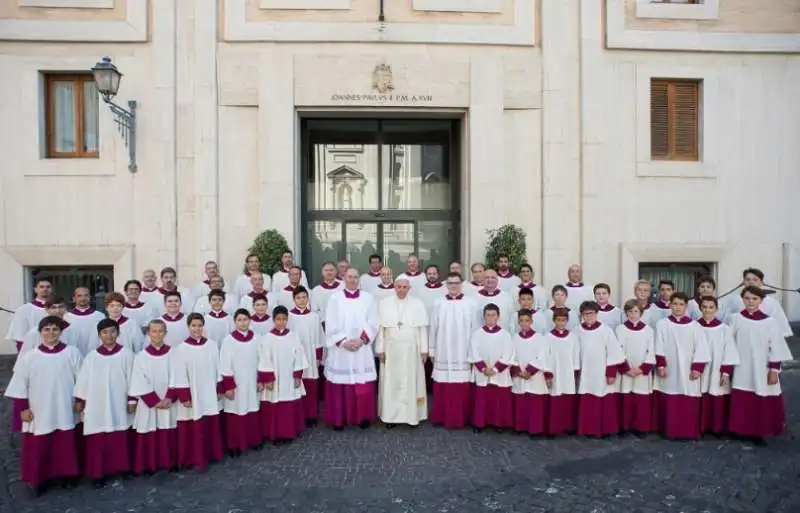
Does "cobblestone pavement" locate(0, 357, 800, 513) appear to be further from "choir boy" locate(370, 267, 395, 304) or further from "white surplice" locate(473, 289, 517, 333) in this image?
"choir boy" locate(370, 267, 395, 304)

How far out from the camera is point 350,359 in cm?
791

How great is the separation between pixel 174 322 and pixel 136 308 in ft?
3.93

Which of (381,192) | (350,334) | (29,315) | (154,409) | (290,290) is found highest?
(381,192)

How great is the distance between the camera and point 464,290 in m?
9.52

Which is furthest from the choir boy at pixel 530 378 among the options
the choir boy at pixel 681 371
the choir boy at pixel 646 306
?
the choir boy at pixel 646 306

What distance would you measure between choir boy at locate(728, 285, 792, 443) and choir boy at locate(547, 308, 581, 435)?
6.23ft

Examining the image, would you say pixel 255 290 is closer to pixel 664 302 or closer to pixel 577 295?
pixel 577 295

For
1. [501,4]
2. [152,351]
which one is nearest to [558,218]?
[501,4]

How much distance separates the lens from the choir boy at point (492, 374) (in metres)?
7.45

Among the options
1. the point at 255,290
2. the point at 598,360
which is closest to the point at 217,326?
the point at 255,290

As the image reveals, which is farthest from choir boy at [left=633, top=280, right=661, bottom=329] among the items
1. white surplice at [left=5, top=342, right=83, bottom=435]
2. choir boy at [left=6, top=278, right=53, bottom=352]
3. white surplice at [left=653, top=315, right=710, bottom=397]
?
choir boy at [left=6, top=278, right=53, bottom=352]

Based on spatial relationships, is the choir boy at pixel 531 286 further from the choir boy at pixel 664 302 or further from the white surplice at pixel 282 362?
the white surplice at pixel 282 362

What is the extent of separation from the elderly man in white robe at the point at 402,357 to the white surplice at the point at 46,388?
3575mm

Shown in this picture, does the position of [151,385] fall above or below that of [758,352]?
below
